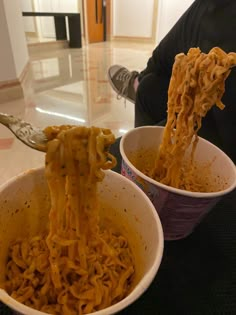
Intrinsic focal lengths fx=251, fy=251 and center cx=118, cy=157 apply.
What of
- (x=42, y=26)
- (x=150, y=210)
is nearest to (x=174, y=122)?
(x=150, y=210)

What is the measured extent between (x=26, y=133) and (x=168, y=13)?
512cm

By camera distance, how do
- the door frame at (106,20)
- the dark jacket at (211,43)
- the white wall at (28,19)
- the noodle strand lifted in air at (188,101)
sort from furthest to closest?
the white wall at (28,19)
the door frame at (106,20)
the dark jacket at (211,43)
the noodle strand lifted in air at (188,101)

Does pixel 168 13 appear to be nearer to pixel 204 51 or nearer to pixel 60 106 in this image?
pixel 60 106

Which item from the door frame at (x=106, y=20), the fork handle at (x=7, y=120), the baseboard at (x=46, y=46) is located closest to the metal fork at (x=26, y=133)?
the fork handle at (x=7, y=120)

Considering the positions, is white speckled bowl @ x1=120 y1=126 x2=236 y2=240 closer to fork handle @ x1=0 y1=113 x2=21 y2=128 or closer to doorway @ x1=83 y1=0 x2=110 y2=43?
fork handle @ x1=0 y1=113 x2=21 y2=128

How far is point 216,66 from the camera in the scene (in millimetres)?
364

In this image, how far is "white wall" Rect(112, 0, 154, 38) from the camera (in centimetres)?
484

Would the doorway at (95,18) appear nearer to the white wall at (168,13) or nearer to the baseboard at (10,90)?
the white wall at (168,13)

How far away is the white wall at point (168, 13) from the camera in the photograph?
430 centimetres

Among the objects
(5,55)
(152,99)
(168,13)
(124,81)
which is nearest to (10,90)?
(5,55)

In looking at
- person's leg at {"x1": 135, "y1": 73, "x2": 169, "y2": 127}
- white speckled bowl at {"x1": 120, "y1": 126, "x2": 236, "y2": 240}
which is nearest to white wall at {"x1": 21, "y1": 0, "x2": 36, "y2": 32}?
person's leg at {"x1": 135, "y1": 73, "x2": 169, "y2": 127}

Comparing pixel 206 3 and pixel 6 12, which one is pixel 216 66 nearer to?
pixel 206 3

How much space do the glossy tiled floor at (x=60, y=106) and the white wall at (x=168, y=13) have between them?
2.47m

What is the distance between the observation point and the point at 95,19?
5020 mm
